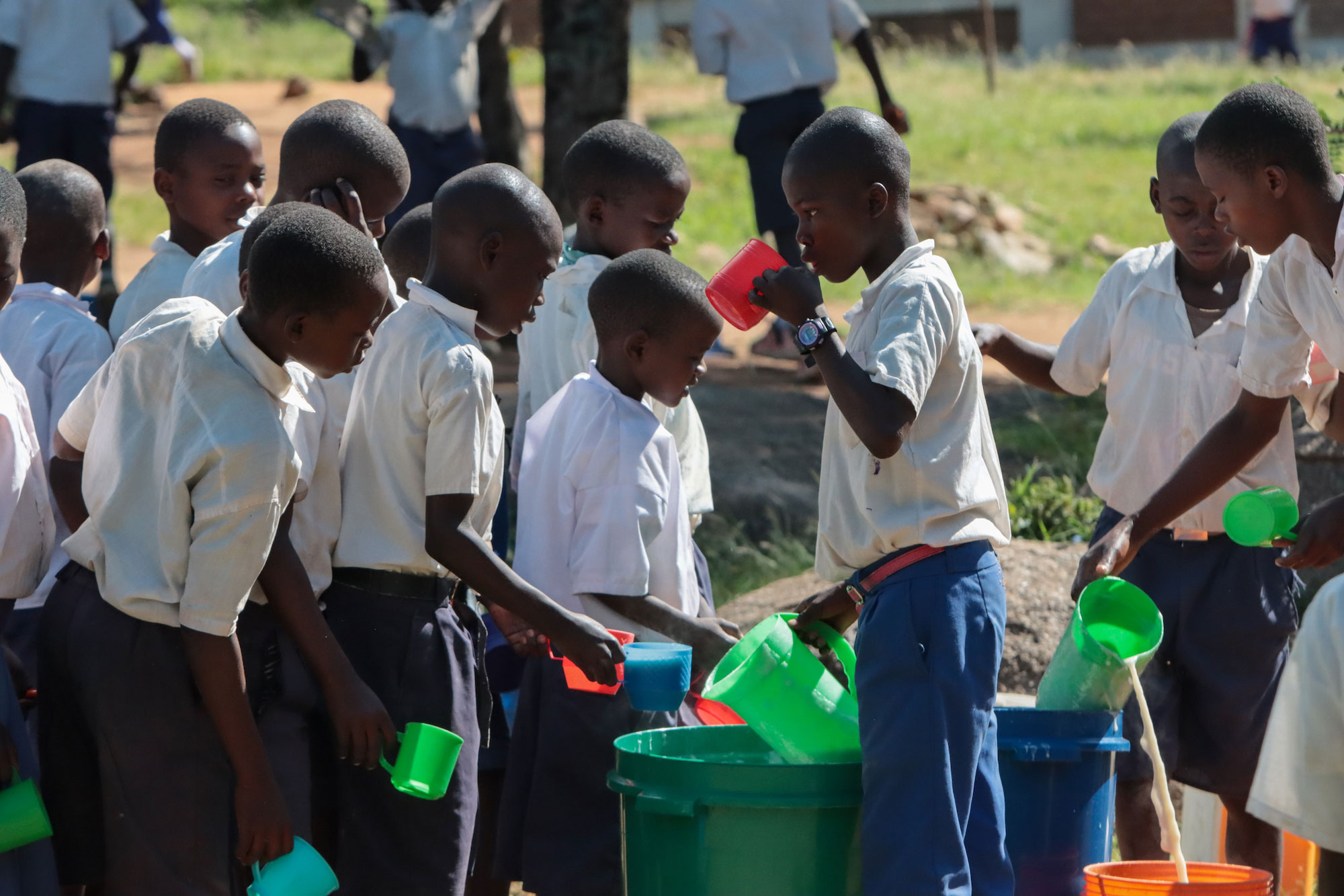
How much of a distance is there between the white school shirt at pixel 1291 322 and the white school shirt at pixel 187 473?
196cm

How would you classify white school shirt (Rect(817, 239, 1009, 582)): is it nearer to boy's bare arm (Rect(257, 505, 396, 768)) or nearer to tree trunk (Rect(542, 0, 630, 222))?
boy's bare arm (Rect(257, 505, 396, 768))

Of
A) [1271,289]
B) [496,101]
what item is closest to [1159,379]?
[1271,289]

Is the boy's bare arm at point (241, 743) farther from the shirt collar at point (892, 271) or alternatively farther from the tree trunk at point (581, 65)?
the tree trunk at point (581, 65)

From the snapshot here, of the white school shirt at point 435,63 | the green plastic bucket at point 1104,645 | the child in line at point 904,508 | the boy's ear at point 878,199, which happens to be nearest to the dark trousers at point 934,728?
the child in line at point 904,508

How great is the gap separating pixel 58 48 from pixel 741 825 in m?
6.43

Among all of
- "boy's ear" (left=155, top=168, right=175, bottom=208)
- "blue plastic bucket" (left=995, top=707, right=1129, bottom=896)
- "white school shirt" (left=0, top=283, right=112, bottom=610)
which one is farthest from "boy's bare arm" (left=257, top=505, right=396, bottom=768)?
"boy's ear" (left=155, top=168, right=175, bottom=208)

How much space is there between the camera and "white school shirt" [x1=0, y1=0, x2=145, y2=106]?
7.83m

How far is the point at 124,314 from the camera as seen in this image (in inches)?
148

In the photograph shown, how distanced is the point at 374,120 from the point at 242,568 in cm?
139

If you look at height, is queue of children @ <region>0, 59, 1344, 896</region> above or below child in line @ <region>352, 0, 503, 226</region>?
below

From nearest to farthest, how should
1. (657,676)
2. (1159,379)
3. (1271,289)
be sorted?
(657,676)
(1271,289)
(1159,379)

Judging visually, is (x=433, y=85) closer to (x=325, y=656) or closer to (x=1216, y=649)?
(x=1216, y=649)

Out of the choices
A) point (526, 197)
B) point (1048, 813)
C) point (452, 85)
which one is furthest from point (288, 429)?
point (452, 85)

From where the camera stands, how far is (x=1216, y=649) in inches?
143
